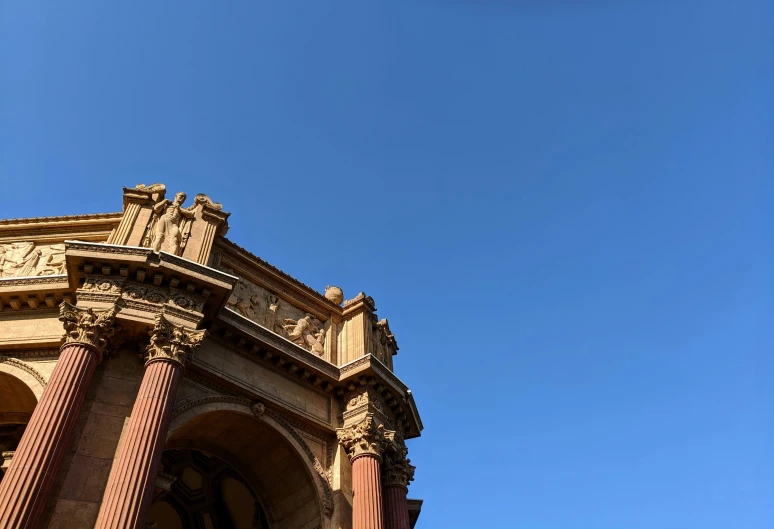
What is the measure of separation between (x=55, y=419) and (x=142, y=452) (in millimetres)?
2348

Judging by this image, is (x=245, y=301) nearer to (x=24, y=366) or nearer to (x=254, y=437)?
(x=254, y=437)

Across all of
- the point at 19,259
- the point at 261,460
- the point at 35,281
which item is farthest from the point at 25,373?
the point at 261,460

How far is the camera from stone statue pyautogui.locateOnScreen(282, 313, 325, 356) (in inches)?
988

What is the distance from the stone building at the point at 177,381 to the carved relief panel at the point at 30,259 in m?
0.07

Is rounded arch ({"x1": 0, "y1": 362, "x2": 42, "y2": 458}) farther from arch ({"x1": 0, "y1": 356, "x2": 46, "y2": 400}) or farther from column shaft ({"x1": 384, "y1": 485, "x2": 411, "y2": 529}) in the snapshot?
column shaft ({"x1": 384, "y1": 485, "x2": 411, "y2": 529})

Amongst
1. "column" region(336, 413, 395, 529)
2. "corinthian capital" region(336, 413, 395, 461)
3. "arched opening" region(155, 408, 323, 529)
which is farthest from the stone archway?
"column" region(336, 413, 395, 529)

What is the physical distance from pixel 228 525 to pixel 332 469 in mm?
9982

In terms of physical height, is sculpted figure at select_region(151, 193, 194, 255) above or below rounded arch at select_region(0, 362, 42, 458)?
above

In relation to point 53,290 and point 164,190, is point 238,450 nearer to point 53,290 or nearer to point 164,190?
point 53,290

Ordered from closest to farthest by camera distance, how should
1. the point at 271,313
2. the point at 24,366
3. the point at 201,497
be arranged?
1. the point at 24,366
2. the point at 271,313
3. the point at 201,497

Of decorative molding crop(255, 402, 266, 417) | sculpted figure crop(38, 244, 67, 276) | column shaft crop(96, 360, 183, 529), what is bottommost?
column shaft crop(96, 360, 183, 529)

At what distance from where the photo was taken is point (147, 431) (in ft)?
55.5

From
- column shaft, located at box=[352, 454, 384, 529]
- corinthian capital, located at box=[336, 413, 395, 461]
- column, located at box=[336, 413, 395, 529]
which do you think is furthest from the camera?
corinthian capital, located at box=[336, 413, 395, 461]

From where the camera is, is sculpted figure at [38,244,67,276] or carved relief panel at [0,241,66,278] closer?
sculpted figure at [38,244,67,276]
